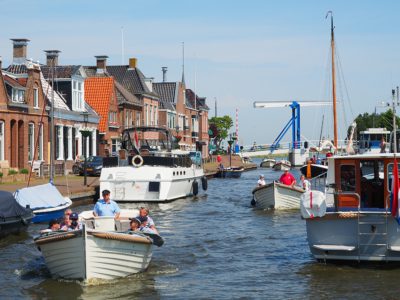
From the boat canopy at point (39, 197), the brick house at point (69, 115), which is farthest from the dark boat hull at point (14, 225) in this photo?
the brick house at point (69, 115)

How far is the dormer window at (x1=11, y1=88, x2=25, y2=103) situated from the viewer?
160ft

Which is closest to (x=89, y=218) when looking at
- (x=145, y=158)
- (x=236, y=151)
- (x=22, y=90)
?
(x=145, y=158)

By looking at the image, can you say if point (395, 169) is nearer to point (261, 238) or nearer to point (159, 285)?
point (159, 285)

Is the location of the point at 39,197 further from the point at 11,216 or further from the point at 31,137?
the point at 31,137

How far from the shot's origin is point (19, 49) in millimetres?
54938

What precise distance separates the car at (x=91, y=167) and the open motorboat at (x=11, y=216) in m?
25.8

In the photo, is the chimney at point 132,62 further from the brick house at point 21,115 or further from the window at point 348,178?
the window at point 348,178

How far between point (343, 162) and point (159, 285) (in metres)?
6.15

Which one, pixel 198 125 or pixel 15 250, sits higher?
pixel 198 125

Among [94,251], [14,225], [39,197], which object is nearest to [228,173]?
[39,197]

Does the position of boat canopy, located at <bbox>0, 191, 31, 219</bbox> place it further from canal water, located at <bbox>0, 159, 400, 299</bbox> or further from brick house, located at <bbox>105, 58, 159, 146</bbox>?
brick house, located at <bbox>105, 58, 159, 146</bbox>

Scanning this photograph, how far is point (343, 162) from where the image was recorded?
20.5 meters

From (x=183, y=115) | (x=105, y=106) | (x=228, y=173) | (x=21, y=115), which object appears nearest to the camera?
(x=21, y=115)

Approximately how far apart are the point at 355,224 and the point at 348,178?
216 centimetres
